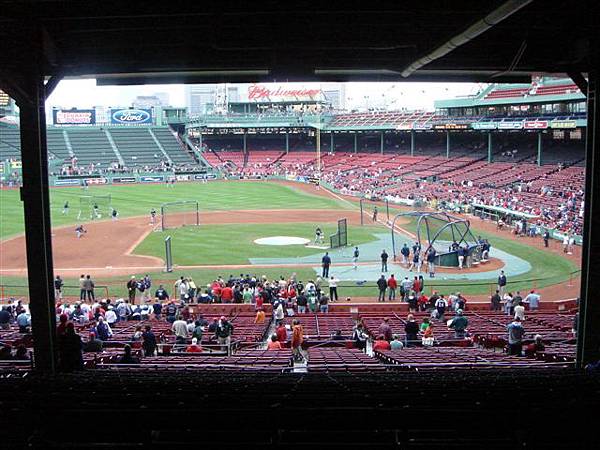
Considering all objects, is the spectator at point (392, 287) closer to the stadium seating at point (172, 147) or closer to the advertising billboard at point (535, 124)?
the advertising billboard at point (535, 124)

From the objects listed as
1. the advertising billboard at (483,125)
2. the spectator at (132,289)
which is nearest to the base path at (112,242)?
the spectator at (132,289)

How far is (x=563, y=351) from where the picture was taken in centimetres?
1395

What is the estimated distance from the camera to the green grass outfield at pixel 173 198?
52.5m

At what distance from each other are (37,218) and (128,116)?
10193 centimetres

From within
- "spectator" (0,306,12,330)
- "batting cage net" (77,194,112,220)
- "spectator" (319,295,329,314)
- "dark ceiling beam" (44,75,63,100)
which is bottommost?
"spectator" (319,295,329,314)

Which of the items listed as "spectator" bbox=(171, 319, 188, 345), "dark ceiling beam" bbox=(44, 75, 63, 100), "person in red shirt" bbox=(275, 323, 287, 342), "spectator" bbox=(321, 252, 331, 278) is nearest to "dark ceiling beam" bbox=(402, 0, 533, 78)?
"dark ceiling beam" bbox=(44, 75, 63, 100)

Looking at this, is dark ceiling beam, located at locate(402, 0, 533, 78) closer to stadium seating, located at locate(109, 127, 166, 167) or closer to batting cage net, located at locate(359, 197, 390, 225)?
batting cage net, located at locate(359, 197, 390, 225)

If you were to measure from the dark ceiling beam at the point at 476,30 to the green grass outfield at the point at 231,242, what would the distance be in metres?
23.4

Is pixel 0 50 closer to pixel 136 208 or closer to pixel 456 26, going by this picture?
pixel 456 26

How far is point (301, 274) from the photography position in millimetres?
31047

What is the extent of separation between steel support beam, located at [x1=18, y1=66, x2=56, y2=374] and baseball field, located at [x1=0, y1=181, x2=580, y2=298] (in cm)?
1791

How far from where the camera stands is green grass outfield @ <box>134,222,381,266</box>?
35.2 meters

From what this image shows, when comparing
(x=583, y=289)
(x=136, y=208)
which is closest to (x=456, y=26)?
(x=583, y=289)

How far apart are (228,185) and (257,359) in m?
66.7
